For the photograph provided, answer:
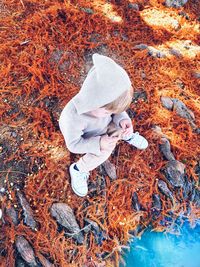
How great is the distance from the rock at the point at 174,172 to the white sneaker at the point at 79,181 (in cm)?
72

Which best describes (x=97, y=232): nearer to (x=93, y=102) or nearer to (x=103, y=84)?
(x=93, y=102)

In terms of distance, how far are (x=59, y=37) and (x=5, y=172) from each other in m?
1.42

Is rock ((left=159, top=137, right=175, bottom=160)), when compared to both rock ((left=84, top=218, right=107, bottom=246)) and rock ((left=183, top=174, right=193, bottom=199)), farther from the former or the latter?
rock ((left=84, top=218, right=107, bottom=246))

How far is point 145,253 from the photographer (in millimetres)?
2797

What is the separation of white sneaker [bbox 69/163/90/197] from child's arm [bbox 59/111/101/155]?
0.46 meters

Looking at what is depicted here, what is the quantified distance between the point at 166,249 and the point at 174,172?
62 cm

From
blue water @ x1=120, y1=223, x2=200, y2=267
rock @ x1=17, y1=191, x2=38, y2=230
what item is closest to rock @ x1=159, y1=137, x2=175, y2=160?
blue water @ x1=120, y1=223, x2=200, y2=267

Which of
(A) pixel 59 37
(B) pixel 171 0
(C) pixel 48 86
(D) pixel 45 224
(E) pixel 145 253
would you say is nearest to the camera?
(D) pixel 45 224

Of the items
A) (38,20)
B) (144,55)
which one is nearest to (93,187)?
(144,55)

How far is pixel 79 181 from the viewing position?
2.68m

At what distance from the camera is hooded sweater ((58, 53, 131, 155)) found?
1735 mm

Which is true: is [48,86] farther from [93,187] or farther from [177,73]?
[177,73]

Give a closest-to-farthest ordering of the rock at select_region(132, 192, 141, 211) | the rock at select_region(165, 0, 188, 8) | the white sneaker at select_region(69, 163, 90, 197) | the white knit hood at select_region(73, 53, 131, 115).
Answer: the white knit hood at select_region(73, 53, 131, 115)
the white sneaker at select_region(69, 163, 90, 197)
the rock at select_region(132, 192, 141, 211)
the rock at select_region(165, 0, 188, 8)


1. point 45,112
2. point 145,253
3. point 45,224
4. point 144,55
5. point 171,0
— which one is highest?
point 171,0
